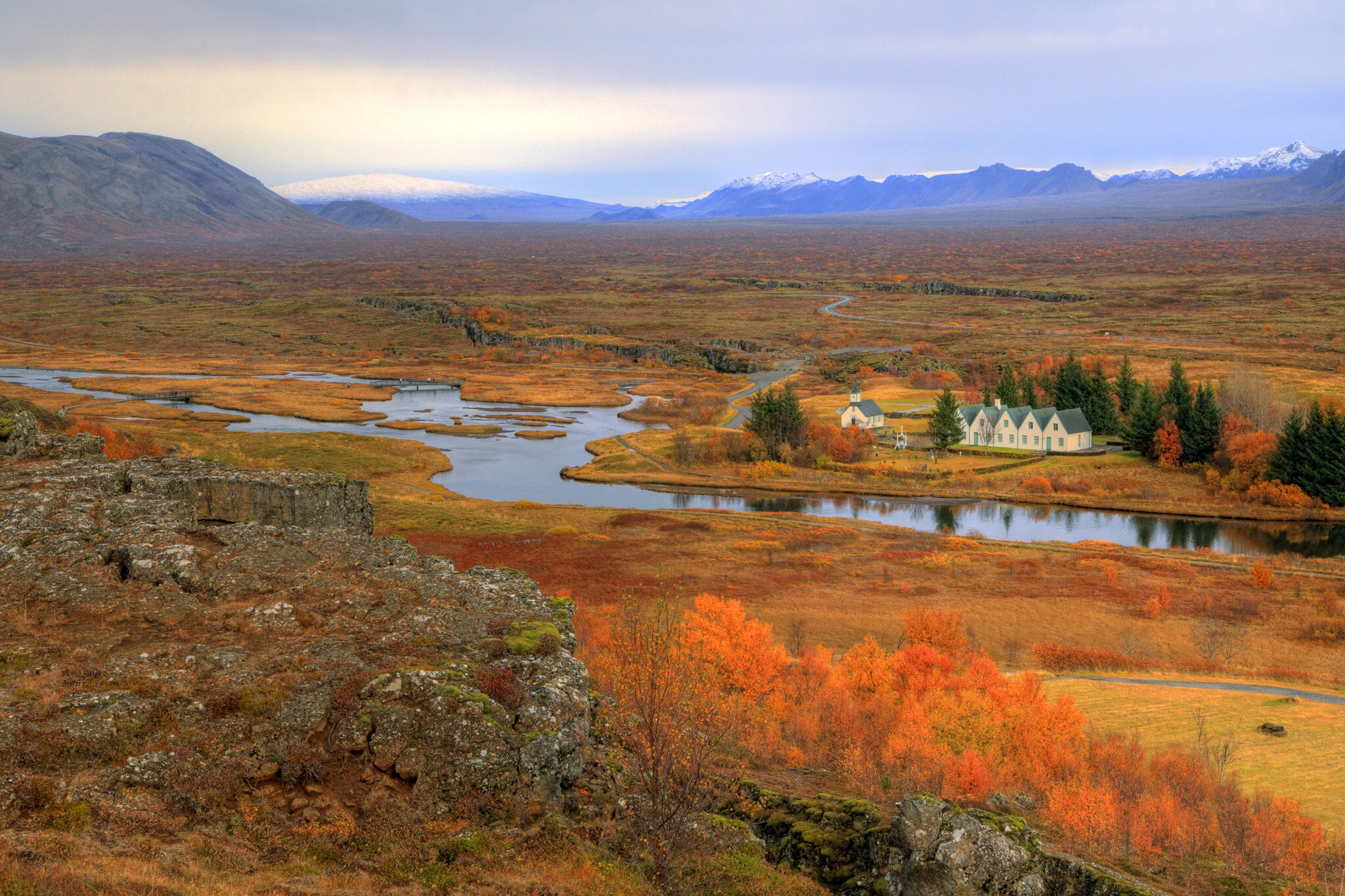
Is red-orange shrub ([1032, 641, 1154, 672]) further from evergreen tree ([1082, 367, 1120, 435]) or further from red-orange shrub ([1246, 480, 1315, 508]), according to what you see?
evergreen tree ([1082, 367, 1120, 435])

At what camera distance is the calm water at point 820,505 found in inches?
2613

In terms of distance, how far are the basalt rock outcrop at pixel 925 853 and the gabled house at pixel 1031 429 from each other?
257ft

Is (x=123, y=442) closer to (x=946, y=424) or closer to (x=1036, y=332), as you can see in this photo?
(x=946, y=424)

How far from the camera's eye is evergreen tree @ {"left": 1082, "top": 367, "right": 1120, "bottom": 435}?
93938 millimetres

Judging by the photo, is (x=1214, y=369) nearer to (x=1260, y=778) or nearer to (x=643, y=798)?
(x=1260, y=778)

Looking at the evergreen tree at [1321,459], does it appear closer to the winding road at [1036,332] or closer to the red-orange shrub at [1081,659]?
the red-orange shrub at [1081,659]

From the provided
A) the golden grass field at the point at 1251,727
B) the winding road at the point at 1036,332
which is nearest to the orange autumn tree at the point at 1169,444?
the golden grass field at the point at 1251,727

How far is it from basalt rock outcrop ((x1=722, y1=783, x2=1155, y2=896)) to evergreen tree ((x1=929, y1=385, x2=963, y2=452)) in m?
76.8

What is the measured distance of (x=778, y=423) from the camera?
295 feet

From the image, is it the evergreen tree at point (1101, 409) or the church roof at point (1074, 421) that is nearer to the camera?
the church roof at point (1074, 421)

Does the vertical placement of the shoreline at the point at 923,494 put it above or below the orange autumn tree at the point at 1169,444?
below

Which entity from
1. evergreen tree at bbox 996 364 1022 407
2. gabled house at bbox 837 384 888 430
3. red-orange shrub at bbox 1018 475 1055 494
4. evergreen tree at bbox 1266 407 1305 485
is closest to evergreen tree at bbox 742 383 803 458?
gabled house at bbox 837 384 888 430

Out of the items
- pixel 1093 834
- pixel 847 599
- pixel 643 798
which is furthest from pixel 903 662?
pixel 643 798

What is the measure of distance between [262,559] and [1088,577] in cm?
4878
